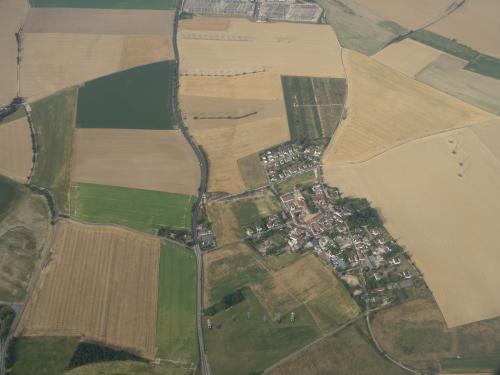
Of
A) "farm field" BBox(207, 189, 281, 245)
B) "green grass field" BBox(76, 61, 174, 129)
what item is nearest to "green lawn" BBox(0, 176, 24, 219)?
"green grass field" BBox(76, 61, 174, 129)

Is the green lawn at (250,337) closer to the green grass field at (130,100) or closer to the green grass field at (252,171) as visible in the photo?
the green grass field at (252,171)

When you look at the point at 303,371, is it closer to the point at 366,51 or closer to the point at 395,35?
the point at 366,51

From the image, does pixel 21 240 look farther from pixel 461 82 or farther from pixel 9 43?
pixel 461 82

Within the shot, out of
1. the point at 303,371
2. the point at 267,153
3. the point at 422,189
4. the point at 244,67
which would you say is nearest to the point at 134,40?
the point at 244,67

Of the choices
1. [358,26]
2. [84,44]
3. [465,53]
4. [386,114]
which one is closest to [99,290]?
[386,114]

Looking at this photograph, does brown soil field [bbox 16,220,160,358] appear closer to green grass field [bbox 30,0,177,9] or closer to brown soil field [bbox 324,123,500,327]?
brown soil field [bbox 324,123,500,327]

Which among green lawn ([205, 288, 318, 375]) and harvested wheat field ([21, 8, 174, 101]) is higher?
harvested wheat field ([21, 8, 174, 101])
